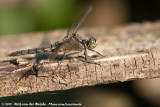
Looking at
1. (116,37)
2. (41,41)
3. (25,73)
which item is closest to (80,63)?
(25,73)

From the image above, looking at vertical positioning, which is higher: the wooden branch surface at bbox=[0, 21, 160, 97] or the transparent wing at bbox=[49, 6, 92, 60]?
the transparent wing at bbox=[49, 6, 92, 60]

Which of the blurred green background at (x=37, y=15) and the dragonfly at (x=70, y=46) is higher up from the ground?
the blurred green background at (x=37, y=15)

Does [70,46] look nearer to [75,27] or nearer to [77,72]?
[75,27]

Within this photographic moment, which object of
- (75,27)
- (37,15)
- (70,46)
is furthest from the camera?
(37,15)

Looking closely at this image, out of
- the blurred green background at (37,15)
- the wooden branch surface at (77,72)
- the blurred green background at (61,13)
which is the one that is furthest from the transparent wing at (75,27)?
the blurred green background at (37,15)

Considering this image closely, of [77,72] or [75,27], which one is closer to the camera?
[77,72]

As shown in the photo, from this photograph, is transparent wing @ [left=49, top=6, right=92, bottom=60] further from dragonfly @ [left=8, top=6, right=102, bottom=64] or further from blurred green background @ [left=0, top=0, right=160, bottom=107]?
blurred green background @ [left=0, top=0, right=160, bottom=107]

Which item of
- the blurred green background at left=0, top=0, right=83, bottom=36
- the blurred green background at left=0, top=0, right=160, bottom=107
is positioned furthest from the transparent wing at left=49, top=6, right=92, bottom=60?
the blurred green background at left=0, top=0, right=83, bottom=36

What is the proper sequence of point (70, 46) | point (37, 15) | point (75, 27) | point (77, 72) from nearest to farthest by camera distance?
point (77, 72) → point (70, 46) → point (75, 27) → point (37, 15)

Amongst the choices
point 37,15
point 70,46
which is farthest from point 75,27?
point 37,15

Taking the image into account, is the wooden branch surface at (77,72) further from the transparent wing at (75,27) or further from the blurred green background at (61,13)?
the blurred green background at (61,13)

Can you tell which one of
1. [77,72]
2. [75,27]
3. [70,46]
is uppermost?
[75,27]
